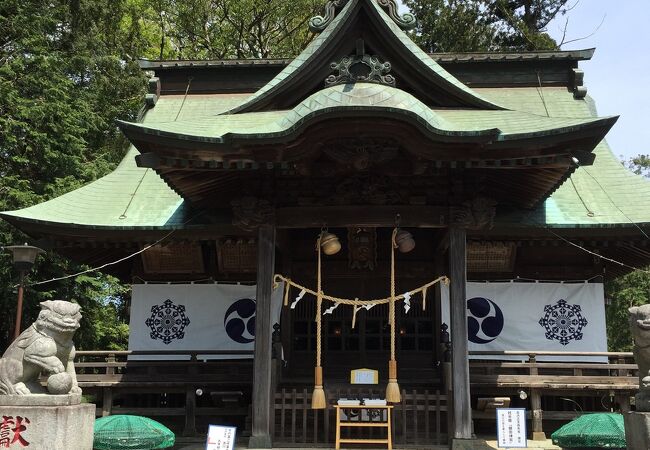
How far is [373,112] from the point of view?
850cm

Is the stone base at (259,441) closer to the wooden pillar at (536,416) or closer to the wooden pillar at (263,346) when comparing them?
the wooden pillar at (263,346)

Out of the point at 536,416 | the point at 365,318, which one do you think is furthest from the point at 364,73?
the point at 536,416

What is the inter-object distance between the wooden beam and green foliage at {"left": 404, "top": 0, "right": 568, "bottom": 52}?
818 inches

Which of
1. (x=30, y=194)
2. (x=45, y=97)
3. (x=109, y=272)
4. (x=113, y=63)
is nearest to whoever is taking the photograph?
(x=109, y=272)

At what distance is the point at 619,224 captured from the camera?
1072 centimetres

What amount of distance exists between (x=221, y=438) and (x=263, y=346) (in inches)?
79.2

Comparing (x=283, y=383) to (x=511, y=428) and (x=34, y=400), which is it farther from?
(x=34, y=400)

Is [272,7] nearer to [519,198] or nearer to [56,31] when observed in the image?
[56,31]

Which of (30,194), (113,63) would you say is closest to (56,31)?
(113,63)

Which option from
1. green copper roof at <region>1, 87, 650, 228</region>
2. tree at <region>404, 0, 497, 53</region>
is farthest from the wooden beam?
tree at <region>404, 0, 497, 53</region>

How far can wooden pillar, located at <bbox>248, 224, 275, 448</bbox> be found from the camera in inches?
358

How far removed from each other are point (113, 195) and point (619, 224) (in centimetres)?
984

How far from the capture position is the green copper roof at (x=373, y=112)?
850cm

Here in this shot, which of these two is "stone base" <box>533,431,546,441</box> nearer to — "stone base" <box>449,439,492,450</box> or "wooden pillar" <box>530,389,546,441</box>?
"wooden pillar" <box>530,389,546,441</box>
